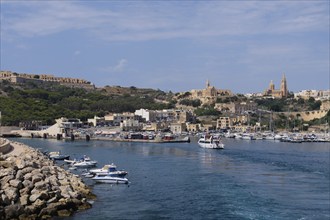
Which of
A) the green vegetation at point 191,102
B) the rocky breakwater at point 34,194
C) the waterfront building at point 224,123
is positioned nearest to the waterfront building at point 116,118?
the waterfront building at point 224,123

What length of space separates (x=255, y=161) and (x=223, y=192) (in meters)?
16.0

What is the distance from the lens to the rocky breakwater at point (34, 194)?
54.2 feet

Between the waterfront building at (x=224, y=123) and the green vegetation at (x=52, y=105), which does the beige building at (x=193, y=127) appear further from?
the green vegetation at (x=52, y=105)

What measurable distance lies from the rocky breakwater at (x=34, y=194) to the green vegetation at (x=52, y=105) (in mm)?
61929

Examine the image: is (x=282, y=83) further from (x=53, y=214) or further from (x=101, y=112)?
(x=53, y=214)

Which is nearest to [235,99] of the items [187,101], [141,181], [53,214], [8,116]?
[187,101]

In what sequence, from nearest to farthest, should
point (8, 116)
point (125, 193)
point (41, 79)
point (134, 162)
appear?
point (125, 193), point (134, 162), point (8, 116), point (41, 79)

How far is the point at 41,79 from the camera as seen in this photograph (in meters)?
151

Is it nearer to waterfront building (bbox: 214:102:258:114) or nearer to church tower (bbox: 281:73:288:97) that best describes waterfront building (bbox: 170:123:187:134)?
waterfront building (bbox: 214:102:258:114)

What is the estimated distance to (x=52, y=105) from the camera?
100 metres

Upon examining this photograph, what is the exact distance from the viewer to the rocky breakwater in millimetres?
16531

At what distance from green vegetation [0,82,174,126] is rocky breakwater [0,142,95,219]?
61929mm

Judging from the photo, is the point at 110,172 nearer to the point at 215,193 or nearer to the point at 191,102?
the point at 215,193

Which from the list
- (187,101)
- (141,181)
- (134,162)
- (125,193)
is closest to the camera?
(125,193)
